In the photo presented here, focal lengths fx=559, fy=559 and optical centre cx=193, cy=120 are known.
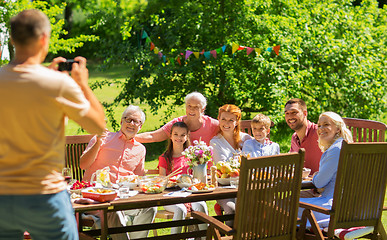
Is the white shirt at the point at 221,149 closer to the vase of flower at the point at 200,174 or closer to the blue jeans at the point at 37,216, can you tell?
the vase of flower at the point at 200,174

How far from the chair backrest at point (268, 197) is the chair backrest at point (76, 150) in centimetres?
195

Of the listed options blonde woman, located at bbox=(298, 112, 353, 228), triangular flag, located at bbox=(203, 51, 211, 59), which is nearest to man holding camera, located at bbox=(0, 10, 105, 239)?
blonde woman, located at bbox=(298, 112, 353, 228)

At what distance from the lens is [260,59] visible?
876 cm

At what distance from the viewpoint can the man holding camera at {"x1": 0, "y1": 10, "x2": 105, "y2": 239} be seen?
2.50 m

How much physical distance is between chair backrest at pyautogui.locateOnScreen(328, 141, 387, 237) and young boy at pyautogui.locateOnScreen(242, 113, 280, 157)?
45.3 inches

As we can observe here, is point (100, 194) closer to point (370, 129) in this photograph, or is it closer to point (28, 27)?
point (28, 27)

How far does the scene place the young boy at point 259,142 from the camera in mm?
5090

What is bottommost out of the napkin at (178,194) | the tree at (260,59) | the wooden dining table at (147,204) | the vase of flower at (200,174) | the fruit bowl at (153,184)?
the wooden dining table at (147,204)

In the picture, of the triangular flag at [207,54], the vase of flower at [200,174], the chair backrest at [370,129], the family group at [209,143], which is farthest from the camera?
the triangular flag at [207,54]

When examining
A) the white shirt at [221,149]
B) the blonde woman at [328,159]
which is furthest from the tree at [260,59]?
the blonde woman at [328,159]

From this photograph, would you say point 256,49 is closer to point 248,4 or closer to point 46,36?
point 248,4

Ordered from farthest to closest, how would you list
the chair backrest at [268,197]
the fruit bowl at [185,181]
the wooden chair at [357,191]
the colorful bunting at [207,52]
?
the colorful bunting at [207,52] < the fruit bowl at [185,181] < the wooden chair at [357,191] < the chair backrest at [268,197]

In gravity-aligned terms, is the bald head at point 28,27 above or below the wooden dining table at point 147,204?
above

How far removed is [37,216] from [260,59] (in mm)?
6614
